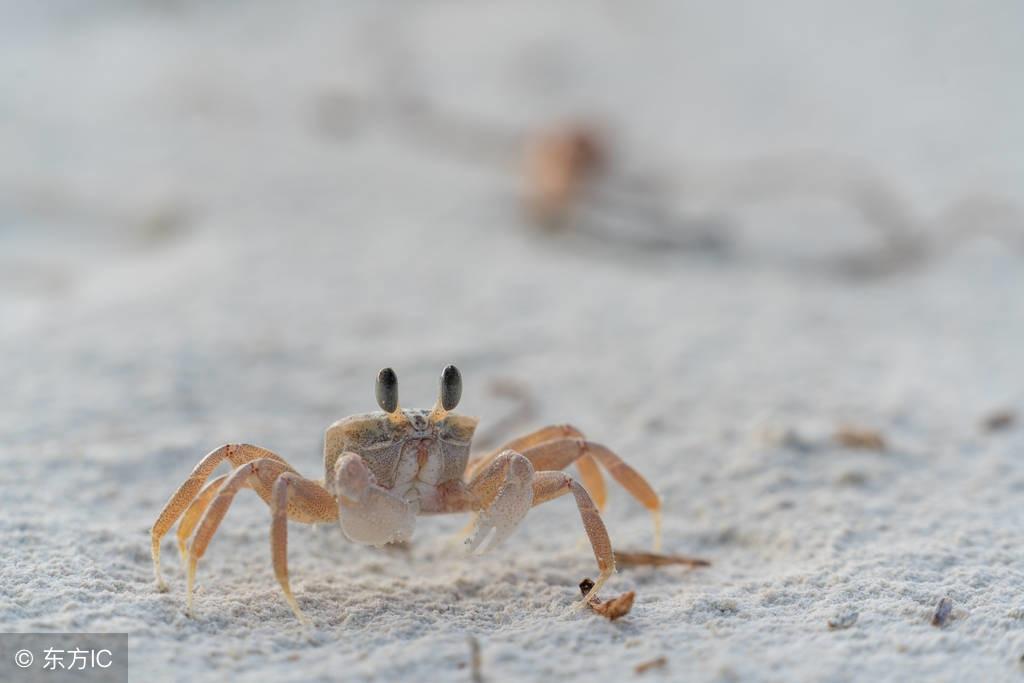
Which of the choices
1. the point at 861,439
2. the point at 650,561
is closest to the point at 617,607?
the point at 650,561

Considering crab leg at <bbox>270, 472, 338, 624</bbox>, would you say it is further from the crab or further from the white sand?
the white sand

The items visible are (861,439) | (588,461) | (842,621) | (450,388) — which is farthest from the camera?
(861,439)

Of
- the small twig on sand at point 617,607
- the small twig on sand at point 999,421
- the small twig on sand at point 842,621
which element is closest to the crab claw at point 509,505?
the small twig on sand at point 617,607

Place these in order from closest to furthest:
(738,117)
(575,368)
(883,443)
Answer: (883,443)
(575,368)
(738,117)

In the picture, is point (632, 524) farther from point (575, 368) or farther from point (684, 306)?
point (684, 306)

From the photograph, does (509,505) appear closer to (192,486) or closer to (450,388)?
(450,388)

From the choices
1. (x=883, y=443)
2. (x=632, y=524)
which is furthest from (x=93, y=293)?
(x=883, y=443)

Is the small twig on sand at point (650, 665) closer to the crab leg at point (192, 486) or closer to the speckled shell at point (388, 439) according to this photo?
the speckled shell at point (388, 439)
